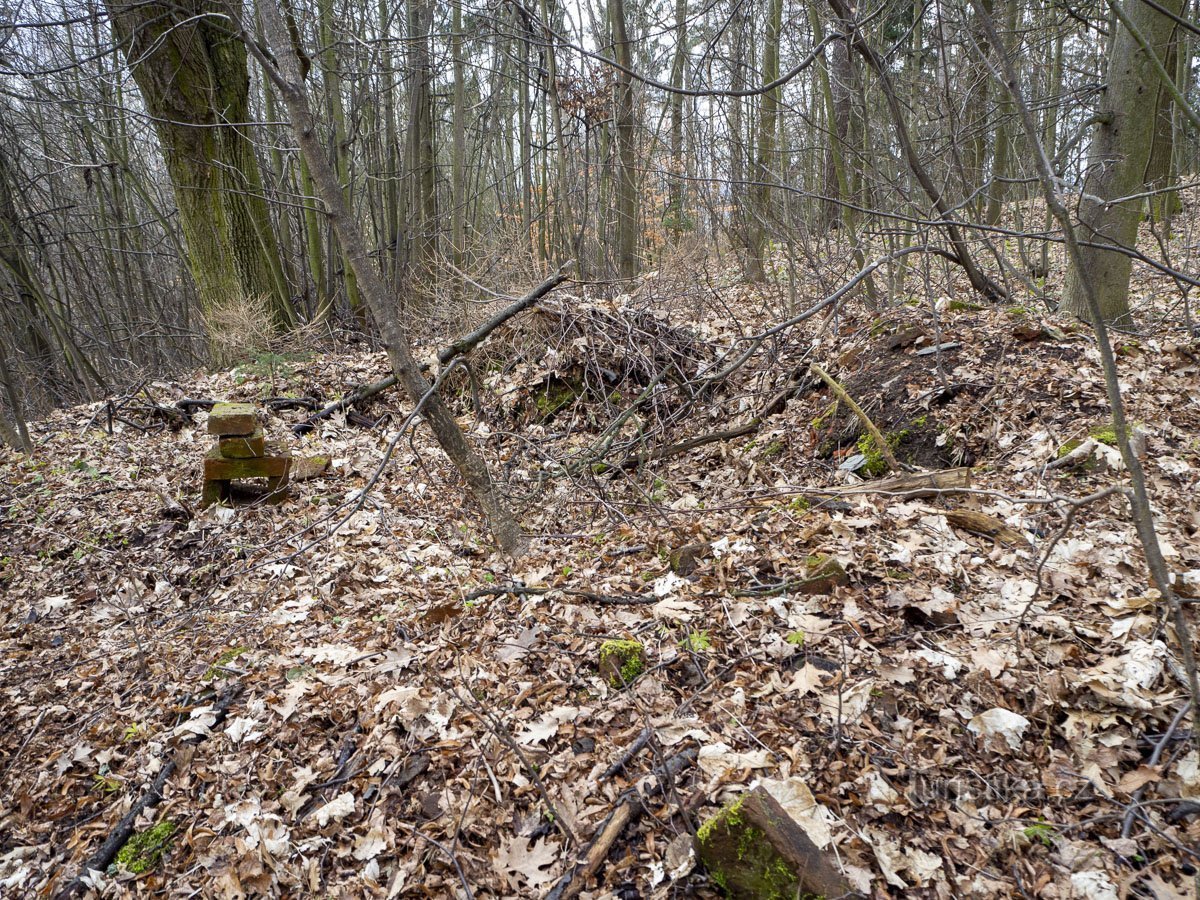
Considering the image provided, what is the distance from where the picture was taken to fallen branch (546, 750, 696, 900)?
2.08m

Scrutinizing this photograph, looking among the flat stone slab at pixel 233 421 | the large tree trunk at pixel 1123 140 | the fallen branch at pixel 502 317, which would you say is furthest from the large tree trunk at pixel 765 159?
the flat stone slab at pixel 233 421

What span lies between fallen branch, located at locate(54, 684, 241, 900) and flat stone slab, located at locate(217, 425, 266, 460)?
268 centimetres

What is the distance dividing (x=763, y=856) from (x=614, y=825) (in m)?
0.52

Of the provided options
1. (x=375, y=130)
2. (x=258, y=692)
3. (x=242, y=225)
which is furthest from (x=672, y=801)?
(x=375, y=130)

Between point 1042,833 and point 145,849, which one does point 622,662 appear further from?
point 145,849

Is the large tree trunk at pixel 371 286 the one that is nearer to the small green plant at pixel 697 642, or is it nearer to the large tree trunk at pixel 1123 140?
the small green plant at pixel 697 642

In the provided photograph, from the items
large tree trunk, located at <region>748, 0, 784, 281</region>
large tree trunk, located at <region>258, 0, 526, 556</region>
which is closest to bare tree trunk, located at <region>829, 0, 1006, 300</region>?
large tree trunk, located at <region>748, 0, 784, 281</region>

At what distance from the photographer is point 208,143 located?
7.89 m

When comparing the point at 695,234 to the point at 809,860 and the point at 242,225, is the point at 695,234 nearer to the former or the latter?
the point at 242,225

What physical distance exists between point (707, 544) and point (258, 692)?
90.7 inches

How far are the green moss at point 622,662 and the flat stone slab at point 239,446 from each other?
369 cm

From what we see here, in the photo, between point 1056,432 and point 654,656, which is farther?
point 1056,432

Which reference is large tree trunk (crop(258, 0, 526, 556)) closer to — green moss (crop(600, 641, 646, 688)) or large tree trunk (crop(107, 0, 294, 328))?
green moss (crop(600, 641, 646, 688))

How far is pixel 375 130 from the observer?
12.1m
